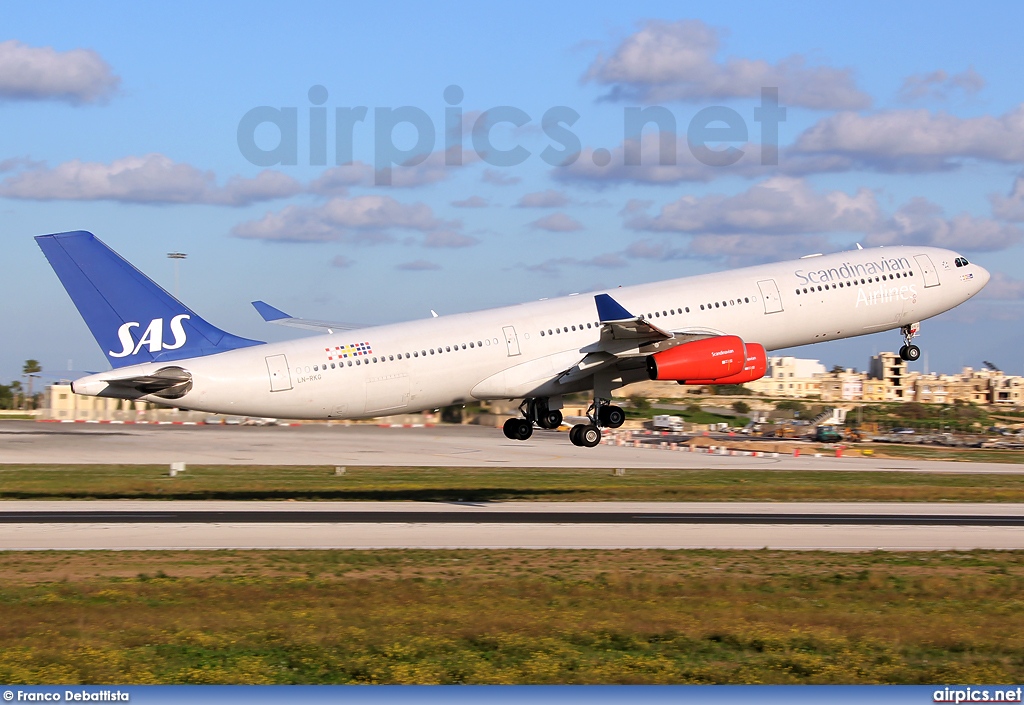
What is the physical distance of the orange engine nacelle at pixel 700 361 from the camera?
46219 millimetres

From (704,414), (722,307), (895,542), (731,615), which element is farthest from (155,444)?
(704,414)

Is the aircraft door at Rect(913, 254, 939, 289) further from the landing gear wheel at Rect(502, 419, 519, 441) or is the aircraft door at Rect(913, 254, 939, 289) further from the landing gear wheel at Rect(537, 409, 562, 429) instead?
the landing gear wheel at Rect(502, 419, 519, 441)

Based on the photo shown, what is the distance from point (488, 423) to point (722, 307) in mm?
39667

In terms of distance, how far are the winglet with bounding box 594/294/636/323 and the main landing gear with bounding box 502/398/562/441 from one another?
22.3 ft

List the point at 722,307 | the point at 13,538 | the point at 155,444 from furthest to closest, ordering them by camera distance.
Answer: the point at 155,444 → the point at 722,307 → the point at 13,538

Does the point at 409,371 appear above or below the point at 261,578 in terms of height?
above

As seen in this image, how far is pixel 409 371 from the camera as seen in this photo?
45.6 m

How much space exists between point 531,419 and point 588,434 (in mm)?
3139

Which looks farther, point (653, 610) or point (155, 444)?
point (155, 444)

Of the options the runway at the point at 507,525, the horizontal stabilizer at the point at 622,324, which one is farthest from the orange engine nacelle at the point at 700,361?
the runway at the point at 507,525

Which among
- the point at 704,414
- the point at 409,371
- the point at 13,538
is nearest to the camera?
the point at 13,538

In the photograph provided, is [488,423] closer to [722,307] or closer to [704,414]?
[722,307]

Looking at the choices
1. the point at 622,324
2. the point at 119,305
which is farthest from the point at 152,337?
the point at 622,324

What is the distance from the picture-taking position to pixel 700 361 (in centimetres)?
4622
